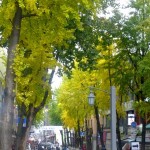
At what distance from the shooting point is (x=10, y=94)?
14.5m

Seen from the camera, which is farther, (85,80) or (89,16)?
(85,80)

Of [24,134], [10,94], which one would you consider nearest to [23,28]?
[10,94]

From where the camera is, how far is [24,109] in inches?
1009

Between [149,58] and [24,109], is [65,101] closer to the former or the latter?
[149,58]

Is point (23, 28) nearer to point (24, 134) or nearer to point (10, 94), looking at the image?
point (10, 94)

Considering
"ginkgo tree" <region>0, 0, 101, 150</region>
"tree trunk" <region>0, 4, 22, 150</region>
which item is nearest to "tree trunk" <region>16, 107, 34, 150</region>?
"ginkgo tree" <region>0, 0, 101, 150</region>

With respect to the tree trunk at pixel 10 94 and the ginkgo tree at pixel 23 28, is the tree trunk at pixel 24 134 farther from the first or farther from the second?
the tree trunk at pixel 10 94

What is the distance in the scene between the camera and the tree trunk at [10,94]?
14.2 m

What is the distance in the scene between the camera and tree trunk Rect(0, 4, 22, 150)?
14.2 m

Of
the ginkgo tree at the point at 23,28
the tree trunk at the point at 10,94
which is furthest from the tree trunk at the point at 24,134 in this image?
the tree trunk at the point at 10,94

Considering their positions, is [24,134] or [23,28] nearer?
[23,28]

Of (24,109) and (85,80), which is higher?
(85,80)

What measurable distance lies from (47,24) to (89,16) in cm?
972

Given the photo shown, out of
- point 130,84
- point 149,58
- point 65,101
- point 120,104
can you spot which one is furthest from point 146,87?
point 65,101
